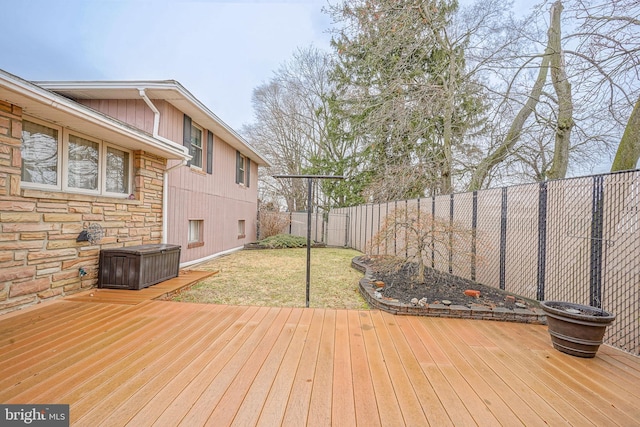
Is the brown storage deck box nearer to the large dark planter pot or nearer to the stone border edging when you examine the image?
the stone border edging

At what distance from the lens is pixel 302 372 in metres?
2.08

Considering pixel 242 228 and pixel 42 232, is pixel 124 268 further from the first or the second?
pixel 242 228

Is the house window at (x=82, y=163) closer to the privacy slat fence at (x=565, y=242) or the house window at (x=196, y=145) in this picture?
the house window at (x=196, y=145)

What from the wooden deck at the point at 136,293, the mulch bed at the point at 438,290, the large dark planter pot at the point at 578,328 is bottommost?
the wooden deck at the point at 136,293

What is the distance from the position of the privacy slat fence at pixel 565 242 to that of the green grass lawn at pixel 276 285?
2.35 metres

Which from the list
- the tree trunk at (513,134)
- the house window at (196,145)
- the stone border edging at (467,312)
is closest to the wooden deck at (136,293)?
the stone border edging at (467,312)

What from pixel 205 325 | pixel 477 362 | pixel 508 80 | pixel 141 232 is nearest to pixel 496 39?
pixel 508 80

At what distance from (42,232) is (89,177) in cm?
109

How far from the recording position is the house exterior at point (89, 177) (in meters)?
3.07

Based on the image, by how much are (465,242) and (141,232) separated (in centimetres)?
606

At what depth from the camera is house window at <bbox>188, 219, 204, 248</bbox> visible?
686cm

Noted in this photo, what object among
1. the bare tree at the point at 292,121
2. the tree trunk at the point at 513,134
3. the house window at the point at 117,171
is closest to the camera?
the house window at the point at 117,171

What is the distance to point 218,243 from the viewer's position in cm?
816

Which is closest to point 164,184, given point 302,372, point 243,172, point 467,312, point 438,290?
point 243,172
